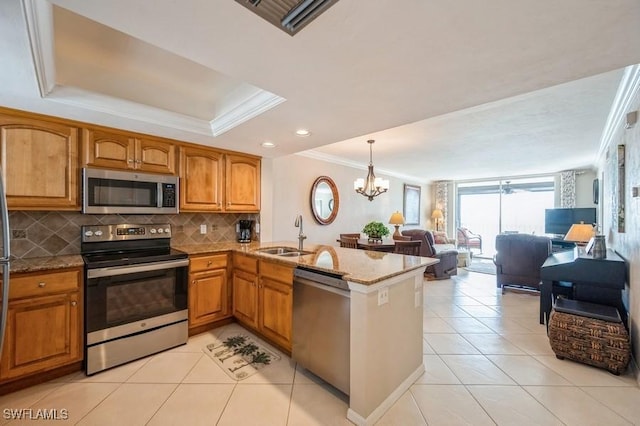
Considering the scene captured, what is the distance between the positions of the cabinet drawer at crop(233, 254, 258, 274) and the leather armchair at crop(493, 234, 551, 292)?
4.27 meters

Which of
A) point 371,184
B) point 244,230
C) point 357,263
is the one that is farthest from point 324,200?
point 357,263

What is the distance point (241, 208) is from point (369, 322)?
2410 mm

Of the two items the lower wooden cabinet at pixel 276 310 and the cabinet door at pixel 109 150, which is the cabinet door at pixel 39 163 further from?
the lower wooden cabinet at pixel 276 310

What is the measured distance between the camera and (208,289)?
116 inches

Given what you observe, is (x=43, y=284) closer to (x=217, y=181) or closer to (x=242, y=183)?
(x=217, y=181)

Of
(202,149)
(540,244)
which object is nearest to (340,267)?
(202,149)

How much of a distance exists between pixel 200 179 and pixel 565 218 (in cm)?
707

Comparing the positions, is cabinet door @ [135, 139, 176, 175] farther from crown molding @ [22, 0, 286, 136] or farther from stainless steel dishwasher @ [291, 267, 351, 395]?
stainless steel dishwasher @ [291, 267, 351, 395]

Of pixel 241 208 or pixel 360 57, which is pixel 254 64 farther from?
pixel 241 208

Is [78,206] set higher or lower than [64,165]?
lower

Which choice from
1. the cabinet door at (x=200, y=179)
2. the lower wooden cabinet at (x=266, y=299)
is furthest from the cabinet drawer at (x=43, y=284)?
the lower wooden cabinet at (x=266, y=299)

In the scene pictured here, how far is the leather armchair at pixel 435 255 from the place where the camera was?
204 inches

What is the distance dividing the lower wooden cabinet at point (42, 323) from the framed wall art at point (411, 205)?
22.6 feet

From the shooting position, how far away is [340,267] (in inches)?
79.8
